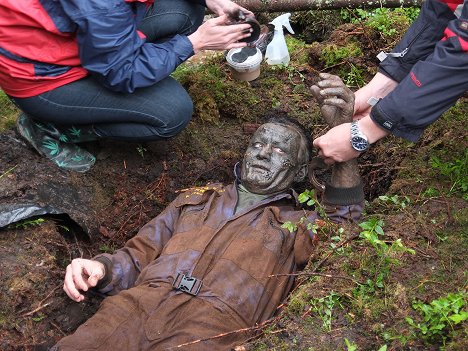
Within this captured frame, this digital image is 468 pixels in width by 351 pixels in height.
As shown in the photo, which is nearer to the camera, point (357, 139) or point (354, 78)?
point (357, 139)

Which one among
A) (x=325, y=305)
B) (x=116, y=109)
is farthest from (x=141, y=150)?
(x=325, y=305)

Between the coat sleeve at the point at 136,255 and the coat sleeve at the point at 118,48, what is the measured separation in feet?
3.68

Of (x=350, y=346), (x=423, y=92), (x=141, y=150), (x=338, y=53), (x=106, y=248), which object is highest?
(x=423, y=92)

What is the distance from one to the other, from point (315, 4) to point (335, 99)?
8.94ft

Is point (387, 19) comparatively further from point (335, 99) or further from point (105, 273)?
point (105, 273)

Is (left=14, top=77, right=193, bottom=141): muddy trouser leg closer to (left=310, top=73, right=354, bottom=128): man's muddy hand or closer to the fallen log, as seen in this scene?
(left=310, top=73, right=354, bottom=128): man's muddy hand

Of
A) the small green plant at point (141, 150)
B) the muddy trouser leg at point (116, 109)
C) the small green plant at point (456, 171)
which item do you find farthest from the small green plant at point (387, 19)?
the small green plant at point (141, 150)

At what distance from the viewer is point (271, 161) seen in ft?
16.9

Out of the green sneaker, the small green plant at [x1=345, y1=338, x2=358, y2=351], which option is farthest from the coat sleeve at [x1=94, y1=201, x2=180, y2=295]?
the small green plant at [x1=345, y1=338, x2=358, y2=351]

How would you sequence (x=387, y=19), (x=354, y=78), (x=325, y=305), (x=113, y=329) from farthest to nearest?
1. (x=387, y=19)
2. (x=354, y=78)
3. (x=113, y=329)
4. (x=325, y=305)

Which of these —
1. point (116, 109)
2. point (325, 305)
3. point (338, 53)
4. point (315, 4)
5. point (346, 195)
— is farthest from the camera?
point (315, 4)

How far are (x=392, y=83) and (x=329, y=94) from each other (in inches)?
27.7

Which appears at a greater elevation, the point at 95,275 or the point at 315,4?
the point at 315,4

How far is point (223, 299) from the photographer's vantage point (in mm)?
4121
